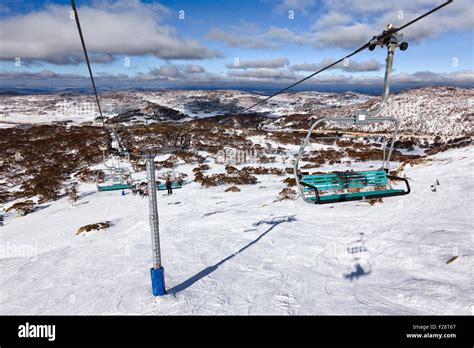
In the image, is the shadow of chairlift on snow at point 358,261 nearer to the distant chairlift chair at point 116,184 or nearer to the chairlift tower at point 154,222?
the chairlift tower at point 154,222

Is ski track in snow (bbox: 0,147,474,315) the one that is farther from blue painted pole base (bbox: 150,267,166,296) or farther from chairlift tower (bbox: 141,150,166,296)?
chairlift tower (bbox: 141,150,166,296)

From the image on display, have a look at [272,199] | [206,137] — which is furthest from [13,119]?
[272,199]

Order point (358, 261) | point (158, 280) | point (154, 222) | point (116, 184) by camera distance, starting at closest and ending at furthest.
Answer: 1. point (154, 222)
2. point (158, 280)
3. point (358, 261)
4. point (116, 184)

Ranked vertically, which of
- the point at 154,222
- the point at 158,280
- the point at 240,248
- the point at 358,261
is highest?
the point at 154,222

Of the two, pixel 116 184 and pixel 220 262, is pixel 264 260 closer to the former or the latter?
pixel 220 262

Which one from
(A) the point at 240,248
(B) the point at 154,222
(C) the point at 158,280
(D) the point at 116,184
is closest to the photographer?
(B) the point at 154,222

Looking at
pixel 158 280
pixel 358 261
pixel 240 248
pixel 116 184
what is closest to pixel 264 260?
pixel 240 248

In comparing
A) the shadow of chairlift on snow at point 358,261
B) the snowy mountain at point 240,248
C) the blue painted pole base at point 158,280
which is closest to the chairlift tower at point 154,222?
the blue painted pole base at point 158,280

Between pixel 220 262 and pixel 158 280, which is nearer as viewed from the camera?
pixel 158 280
